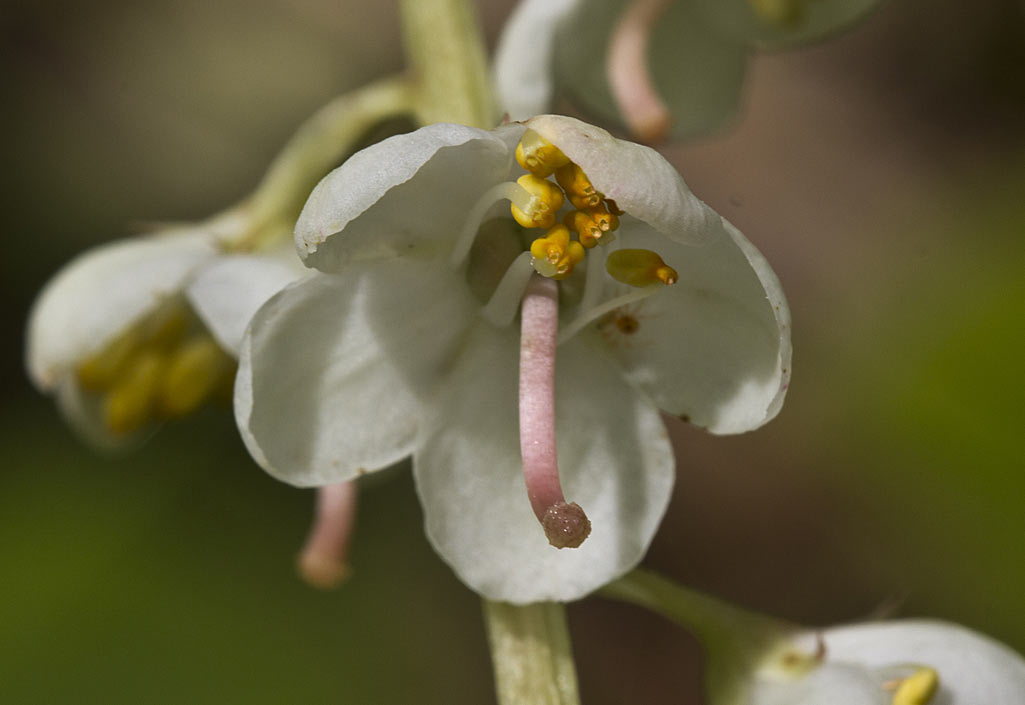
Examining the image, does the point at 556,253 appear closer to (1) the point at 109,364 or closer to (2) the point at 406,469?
(1) the point at 109,364

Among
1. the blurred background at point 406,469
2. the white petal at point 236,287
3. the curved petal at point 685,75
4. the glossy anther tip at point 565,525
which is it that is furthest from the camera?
the blurred background at point 406,469

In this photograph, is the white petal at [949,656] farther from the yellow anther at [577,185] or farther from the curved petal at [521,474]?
the yellow anther at [577,185]

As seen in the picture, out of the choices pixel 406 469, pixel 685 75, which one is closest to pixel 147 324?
pixel 685 75

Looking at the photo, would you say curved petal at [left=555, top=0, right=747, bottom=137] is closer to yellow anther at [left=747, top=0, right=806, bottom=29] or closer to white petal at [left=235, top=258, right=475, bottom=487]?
yellow anther at [left=747, top=0, right=806, bottom=29]

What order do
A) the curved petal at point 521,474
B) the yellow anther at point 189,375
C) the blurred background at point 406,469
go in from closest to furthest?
the curved petal at point 521,474, the yellow anther at point 189,375, the blurred background at point 406,469

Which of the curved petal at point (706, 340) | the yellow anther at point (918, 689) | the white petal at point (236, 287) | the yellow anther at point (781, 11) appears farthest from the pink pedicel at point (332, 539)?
the yellow anther at point (781, 11)

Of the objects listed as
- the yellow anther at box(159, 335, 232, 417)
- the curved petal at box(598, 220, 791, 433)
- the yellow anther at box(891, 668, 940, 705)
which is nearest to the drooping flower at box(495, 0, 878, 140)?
the curved petal at box(598, 220, 791, 433)

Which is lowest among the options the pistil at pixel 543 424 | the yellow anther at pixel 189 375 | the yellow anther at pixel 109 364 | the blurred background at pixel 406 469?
the blurred background at pixel 406 469
